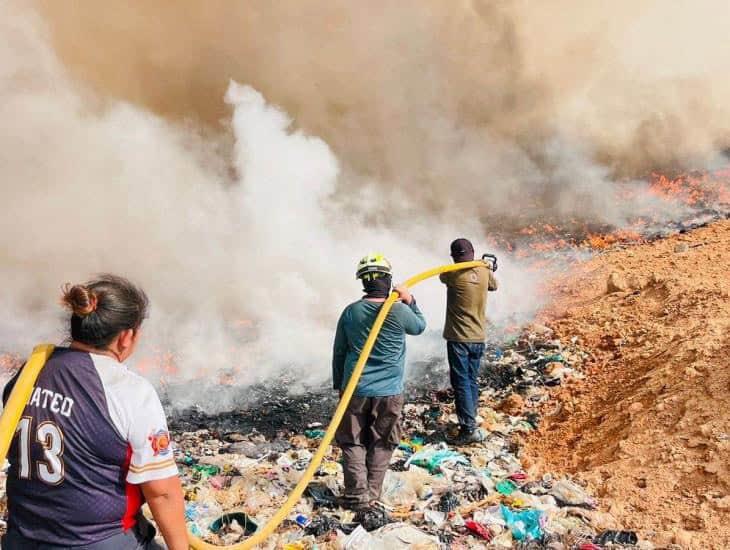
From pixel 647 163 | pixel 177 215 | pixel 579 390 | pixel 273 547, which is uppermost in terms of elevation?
pixel 647 163

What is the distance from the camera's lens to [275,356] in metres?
7.11

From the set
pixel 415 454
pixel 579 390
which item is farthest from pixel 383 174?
pixel 415 454

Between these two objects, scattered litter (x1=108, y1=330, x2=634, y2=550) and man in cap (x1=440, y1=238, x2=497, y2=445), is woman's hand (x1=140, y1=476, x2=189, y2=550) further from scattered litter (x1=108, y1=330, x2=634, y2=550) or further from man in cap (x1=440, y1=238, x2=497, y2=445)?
man in cap (x1=440, y1=238, x2=497, y2=445)

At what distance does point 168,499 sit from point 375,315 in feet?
7.05

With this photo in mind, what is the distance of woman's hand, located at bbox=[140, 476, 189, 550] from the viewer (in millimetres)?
1719

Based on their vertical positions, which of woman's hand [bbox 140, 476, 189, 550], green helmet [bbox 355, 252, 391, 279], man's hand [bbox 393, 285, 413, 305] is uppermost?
green helmet [bbox 355, 252, 391, 279]

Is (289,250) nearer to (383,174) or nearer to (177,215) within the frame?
(177,215)

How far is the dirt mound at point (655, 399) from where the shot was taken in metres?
3.37

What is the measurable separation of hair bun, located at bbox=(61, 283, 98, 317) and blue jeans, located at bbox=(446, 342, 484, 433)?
374 cm

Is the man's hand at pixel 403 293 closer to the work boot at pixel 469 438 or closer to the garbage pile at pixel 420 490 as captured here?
the garbage pile at pixel 420 490

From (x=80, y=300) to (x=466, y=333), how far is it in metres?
3.78

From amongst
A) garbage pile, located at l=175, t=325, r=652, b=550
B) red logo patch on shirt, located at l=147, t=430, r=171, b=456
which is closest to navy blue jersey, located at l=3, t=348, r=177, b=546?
red logo patch on shirt, located at l=147, t=430, r=171, b=456

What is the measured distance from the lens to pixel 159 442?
5.56 feet

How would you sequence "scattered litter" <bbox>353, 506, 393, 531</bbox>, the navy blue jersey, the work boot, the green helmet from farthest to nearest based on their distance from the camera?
the work boot < the green helmet < "scattered litter" <bbox>353, 506, 393, 531</bbox> < the navy blue jersey
